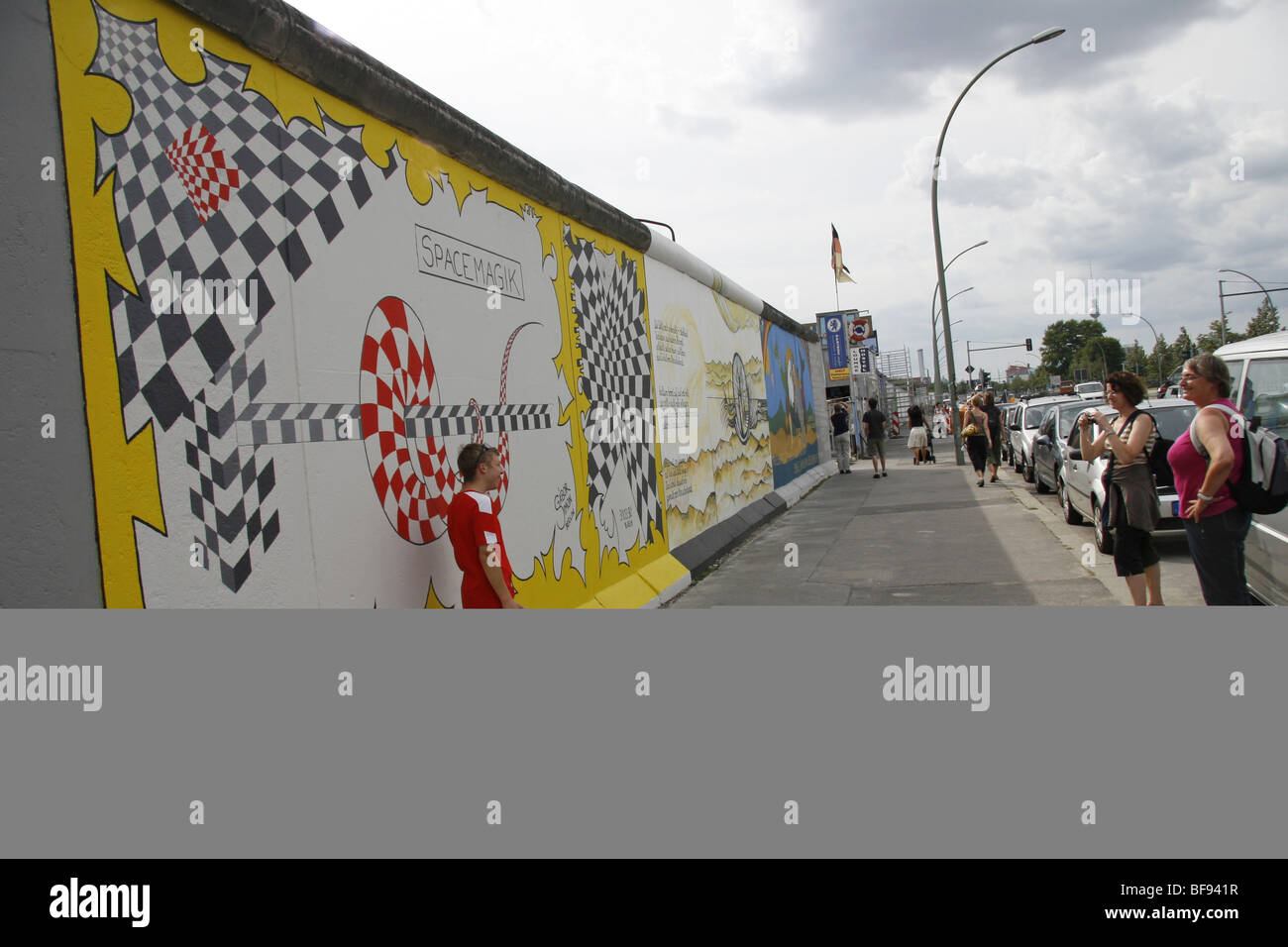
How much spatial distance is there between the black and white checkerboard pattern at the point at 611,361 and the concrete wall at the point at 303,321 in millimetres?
99

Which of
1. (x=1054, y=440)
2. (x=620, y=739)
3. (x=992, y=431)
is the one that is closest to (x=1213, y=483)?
(x=620, y=739)

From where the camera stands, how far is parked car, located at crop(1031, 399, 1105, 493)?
13961mm

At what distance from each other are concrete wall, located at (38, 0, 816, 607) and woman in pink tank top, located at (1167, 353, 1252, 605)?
4.05m

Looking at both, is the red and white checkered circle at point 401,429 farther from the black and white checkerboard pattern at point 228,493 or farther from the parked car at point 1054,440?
the parked car at point 1054,440

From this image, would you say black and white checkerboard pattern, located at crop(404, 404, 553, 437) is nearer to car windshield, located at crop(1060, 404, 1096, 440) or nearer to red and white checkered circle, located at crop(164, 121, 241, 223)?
red and white checkered circle, located at crop(164, 121, 241, 223)

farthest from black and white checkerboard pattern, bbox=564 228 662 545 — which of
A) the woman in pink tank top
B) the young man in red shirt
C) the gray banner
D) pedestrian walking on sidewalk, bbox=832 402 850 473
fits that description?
pedestrian walking on sidewalk, bbox=832 402 850 473

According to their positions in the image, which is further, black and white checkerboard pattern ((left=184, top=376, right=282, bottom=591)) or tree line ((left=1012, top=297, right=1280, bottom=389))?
tree line ((left=1012, top=297, right=1280, bottom=389))

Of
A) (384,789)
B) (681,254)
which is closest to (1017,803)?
(384,789)

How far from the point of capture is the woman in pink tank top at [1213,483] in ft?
16.6

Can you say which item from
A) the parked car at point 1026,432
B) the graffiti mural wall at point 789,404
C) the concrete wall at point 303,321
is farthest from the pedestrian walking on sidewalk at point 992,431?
the concrete wall at point 303,321

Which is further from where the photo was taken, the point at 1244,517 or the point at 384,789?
the point at 1244,517
